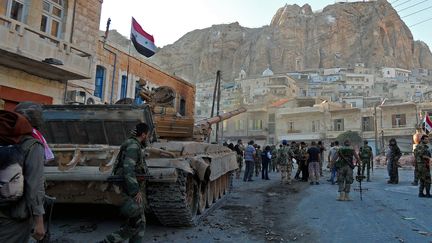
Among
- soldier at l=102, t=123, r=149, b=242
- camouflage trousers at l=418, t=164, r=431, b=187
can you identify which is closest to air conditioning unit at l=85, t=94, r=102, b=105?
soldier at l=102, t=123, r=149, b=242

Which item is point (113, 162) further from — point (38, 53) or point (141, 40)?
point (141, 40)

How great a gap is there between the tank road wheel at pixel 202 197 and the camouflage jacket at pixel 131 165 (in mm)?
2595

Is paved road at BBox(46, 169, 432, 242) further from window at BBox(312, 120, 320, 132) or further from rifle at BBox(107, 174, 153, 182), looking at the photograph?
window at BBox(312, 120, 320, 132)

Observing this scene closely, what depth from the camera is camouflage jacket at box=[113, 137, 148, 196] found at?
3990mm

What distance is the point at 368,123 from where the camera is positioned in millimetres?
44531

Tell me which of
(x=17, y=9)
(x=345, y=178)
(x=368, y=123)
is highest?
(x=368, y=123)

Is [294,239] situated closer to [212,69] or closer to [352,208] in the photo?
[352,208]

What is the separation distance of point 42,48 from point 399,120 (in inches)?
1577

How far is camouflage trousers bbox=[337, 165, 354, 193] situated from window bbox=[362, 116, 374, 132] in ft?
124

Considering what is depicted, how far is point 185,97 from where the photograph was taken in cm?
2570

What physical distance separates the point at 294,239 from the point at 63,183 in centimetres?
325

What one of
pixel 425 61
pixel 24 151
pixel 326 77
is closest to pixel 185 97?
pixel 24 151

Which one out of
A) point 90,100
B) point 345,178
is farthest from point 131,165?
point 90,100

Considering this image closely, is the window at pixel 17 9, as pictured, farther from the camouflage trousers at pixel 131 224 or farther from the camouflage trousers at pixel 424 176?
the camouflage trousers at pixel 424 176
